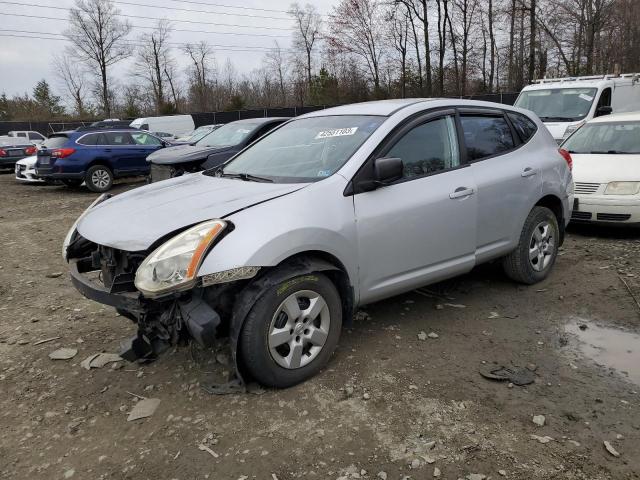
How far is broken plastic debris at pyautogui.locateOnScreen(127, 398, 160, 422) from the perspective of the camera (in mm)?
3023

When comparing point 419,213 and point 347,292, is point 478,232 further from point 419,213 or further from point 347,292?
point 347,292

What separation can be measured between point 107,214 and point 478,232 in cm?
280

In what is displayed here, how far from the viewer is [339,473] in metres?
2.48

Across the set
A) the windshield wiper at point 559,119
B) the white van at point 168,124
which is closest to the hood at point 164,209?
the windshield wiper at point 559,119

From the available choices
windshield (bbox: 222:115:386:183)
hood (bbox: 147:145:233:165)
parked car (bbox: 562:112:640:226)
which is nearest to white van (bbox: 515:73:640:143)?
parked car (bbox: 562:112:640:226)

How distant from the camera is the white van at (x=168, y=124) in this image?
94.0ft

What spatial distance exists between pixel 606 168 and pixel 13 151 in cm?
1912

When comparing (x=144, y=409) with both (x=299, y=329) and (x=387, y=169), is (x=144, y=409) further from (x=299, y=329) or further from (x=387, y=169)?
(x=387, y=169)

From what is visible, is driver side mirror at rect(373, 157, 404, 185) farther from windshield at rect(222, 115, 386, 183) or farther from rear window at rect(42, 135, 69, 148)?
rear window at rect(42, 135, 69, 148)

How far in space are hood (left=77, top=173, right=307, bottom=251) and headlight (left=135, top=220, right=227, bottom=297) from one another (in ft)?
0.38

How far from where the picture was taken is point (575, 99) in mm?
11664

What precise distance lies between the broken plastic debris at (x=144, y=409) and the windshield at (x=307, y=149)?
167 cm

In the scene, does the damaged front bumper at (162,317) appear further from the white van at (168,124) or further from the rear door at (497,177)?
the white van at (168,124)

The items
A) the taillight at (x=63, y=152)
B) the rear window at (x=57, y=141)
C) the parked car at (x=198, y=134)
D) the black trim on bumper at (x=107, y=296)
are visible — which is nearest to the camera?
the black trim on bumper at (x=107, y=296)
